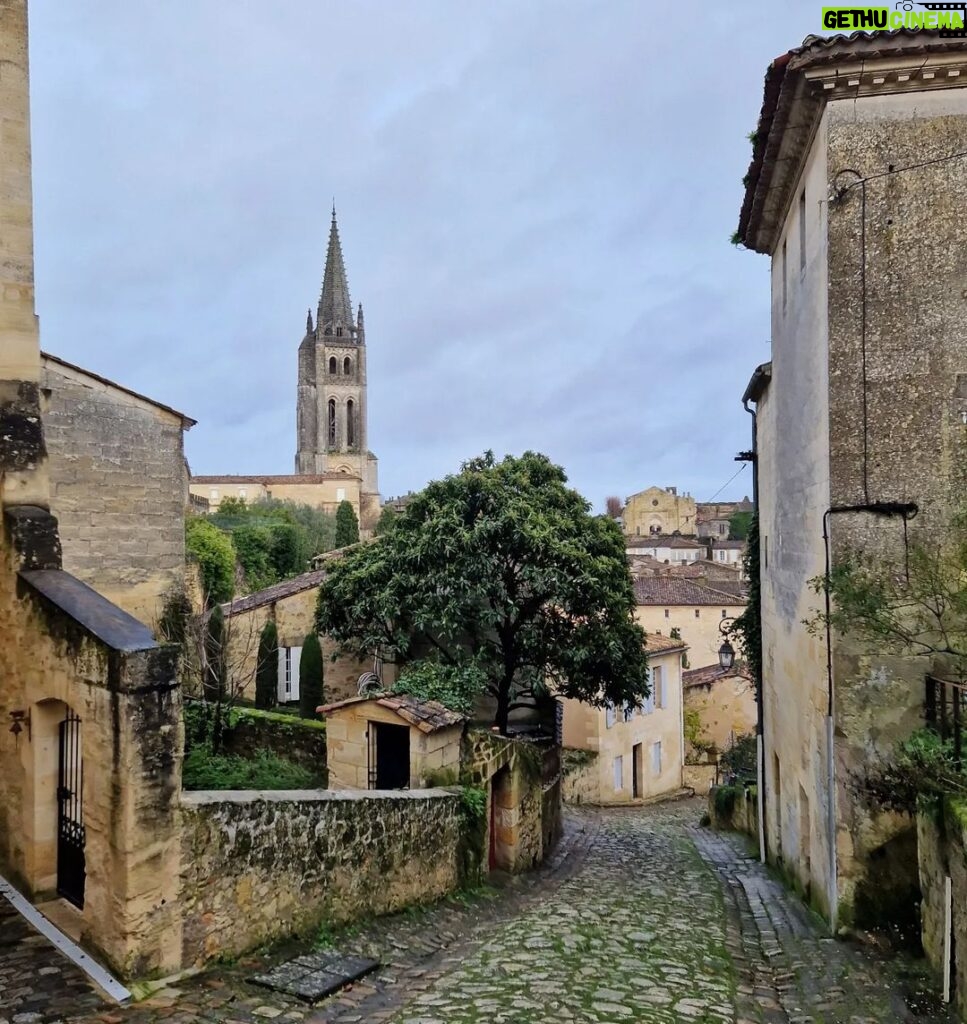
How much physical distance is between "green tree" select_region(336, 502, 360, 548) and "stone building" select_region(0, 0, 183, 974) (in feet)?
Result: 129

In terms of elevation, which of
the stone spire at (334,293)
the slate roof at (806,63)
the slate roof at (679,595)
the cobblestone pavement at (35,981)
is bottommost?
the cobblestone pavement at (35,981)

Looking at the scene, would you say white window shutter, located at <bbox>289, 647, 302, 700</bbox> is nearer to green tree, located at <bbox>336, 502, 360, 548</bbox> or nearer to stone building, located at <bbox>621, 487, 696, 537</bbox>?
green tree, located at <bbox>336, 502, 360, 548</bbox>

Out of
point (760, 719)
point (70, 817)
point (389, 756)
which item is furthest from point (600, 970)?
point (760, 719)

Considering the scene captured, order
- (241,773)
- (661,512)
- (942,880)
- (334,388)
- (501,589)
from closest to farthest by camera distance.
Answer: (942,880) < (241,773) < (501,589) < (661,512) < (334,388)

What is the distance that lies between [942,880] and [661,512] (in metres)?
91.5

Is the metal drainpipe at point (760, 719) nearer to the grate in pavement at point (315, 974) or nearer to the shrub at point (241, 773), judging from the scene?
the shrub at point (241, 773)

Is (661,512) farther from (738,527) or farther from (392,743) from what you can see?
(392,743)

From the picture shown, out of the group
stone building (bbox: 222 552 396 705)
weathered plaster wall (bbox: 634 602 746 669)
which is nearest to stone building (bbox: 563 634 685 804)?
stone building (bbox: 222 552 396 705)

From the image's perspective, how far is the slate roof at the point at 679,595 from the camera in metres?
39.9

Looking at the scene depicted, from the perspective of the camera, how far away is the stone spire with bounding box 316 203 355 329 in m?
109

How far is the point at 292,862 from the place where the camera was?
25.8ft

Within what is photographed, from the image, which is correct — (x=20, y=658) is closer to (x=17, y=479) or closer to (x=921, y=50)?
(x=17, y=479)

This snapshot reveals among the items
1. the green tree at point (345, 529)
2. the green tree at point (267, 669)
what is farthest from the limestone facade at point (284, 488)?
the green tree at point (267, 669)

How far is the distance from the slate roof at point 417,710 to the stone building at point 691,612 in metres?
28.7
